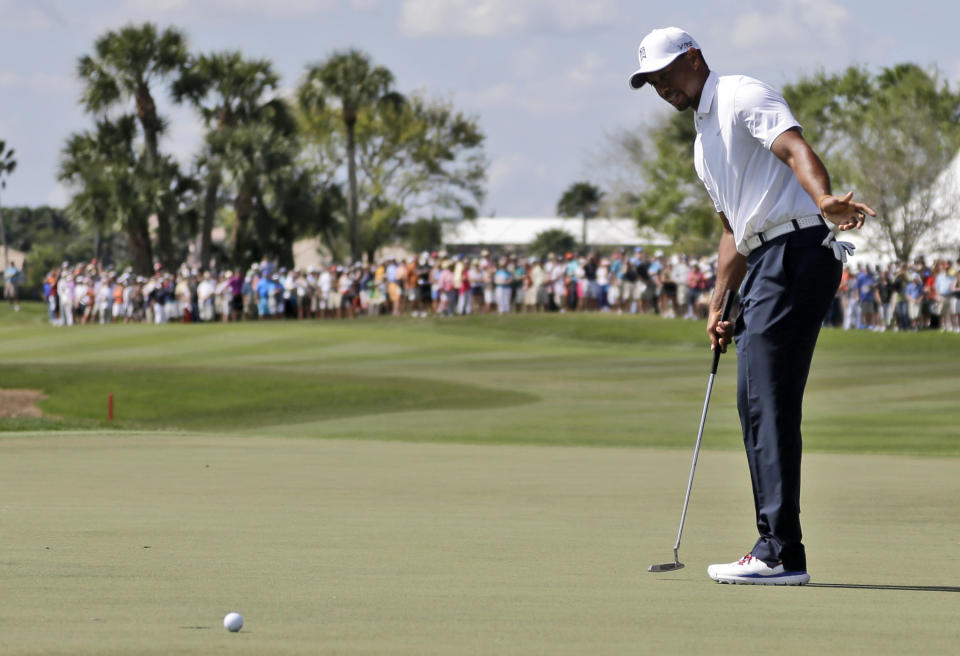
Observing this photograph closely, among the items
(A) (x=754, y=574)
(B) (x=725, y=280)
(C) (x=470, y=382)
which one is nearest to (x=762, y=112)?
(B) (x=725, y=280)

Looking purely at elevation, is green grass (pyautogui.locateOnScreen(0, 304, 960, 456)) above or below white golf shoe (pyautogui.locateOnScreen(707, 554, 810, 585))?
below

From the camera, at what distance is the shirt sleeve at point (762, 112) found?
Answer: 549cm

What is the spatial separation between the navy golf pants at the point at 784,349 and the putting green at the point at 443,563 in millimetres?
381

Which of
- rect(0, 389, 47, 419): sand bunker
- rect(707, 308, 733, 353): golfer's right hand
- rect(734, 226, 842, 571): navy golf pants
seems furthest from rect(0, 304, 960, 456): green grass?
rect(734, 226, 842, 571): navy golf pants

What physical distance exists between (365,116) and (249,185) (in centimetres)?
2625

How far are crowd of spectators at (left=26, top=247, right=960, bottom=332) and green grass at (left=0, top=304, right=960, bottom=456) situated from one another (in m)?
1.42

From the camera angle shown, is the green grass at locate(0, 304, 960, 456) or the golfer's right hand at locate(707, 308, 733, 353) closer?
the golfer's right hand at locate(707, 308, 733, 353)

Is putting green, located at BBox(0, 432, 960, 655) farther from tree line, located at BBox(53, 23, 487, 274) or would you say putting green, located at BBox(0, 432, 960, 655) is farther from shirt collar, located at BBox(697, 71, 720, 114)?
tree line, located at BBox(53, 23, 487, 274)

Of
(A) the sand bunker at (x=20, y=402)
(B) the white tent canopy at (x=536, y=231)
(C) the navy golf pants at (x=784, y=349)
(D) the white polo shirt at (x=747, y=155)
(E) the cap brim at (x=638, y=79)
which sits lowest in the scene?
(A) the sand bunker at (x=20, y=402)

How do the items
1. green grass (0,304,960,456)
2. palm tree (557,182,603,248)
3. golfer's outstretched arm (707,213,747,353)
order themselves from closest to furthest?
golfer's outstretched arm (707,213,747,353) < green grass (0,304,960,456) < palm tree (557,182,603,248)

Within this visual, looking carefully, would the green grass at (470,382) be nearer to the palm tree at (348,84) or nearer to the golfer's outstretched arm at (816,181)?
the golfer's outstretched arm at (816,181)

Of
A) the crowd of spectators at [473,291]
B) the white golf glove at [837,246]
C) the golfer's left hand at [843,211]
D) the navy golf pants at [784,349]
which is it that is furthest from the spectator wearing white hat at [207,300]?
the golfer's left hand at [843,211]

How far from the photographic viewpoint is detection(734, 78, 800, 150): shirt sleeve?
5492mm

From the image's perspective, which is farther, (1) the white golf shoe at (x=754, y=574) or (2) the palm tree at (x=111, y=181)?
(2) the palm tree at (x=111, y=181)
